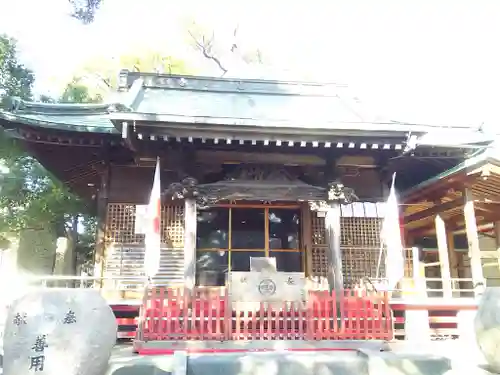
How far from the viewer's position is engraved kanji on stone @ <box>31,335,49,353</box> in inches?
181

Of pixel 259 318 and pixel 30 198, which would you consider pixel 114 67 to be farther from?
pixel 259 318

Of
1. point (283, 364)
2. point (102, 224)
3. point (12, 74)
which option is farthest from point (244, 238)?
point (12, 74)

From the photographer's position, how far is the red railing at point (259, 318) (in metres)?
7.29

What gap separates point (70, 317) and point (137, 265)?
16.0 feet

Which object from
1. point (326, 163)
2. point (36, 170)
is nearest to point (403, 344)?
point (326, 163)

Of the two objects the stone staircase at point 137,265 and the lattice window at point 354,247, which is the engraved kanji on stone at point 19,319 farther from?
the lattice window at point 354,247

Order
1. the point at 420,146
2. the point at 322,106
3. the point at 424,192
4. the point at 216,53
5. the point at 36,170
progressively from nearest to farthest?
1. the point at 420,146
2. the point at 424,192
3. the point at 322,106
4. the point at 36,170
5. the point at 216,53

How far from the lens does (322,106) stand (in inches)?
471

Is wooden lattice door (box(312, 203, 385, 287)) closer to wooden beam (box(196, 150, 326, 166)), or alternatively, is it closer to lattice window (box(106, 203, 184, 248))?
wooden beam (box(196, 150, 326, 166))

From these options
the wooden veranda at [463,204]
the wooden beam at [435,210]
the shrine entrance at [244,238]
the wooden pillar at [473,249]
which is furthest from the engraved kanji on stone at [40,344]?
the wooden beam at [435,210]

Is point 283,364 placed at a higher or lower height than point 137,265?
lower

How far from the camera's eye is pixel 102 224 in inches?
385

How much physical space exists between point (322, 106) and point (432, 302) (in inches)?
226

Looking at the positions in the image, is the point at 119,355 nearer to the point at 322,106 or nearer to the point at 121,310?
the point at 121,310
